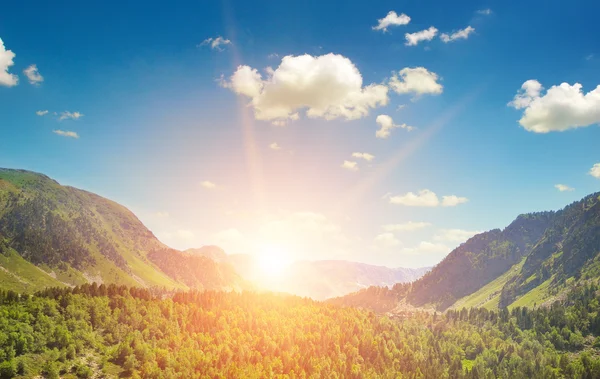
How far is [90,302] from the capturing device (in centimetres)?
18475

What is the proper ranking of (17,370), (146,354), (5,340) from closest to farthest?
(17,370), (5,340), (146,354)

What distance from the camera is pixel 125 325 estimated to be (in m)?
186

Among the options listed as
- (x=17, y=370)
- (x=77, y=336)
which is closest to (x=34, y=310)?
(x=77, y=336)

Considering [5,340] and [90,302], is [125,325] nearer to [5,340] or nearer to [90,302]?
[90,302]

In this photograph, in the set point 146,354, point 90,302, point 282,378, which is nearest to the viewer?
point 146,354

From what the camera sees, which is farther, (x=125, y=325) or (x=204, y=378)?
(x=125, y=325)

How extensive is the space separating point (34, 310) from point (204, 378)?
78817 mm

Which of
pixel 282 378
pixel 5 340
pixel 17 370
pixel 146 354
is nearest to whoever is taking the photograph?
pixel 17 370

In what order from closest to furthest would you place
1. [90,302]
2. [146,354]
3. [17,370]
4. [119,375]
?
[17,370]
[119,375]
[146,354]
[90,302]

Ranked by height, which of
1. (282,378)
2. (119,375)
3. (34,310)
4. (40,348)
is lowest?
(282,378)

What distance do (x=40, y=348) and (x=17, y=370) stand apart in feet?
50.0

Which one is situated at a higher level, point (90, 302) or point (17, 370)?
point (90, 302)

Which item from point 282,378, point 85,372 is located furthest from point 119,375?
point 282,378

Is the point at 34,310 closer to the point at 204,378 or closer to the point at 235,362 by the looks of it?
the point at 204,378
